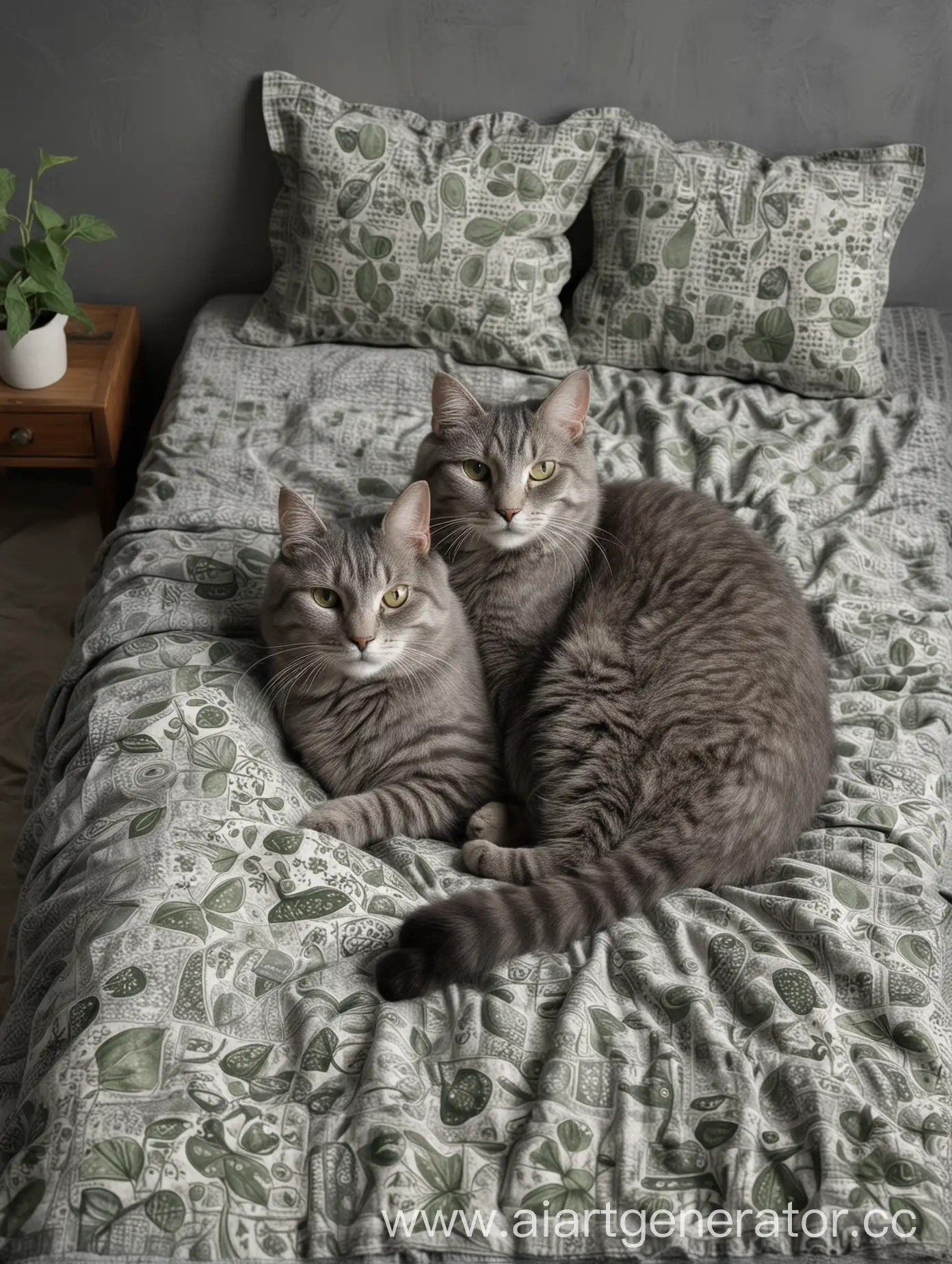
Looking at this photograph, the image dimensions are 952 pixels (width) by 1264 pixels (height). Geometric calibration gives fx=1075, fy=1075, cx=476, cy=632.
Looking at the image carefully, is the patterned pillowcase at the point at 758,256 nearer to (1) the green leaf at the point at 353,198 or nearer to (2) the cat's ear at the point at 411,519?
(1) the green leaf at the point at 353,198

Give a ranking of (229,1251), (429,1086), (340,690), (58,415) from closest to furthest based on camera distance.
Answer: (229,1251), (429,1086), (340,690), (58,415)

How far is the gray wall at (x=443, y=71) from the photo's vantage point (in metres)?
2.70

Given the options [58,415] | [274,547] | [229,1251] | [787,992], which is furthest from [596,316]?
[229,1251]

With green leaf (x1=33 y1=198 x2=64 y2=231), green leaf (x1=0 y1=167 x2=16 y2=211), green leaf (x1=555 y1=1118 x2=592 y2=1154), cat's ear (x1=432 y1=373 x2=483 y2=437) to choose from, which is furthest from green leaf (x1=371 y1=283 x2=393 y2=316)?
green leaf (x1=555 y1=1118 x2=592 y2=1154)

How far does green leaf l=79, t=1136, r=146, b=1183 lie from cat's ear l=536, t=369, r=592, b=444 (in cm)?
125

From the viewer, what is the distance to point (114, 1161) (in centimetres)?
105

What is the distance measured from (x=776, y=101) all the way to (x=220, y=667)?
2135mm

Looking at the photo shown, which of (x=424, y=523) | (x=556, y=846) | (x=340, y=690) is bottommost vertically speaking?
(x=556, y=846)

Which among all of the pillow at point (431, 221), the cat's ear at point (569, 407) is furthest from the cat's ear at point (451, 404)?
the pillow at point (431, 221)

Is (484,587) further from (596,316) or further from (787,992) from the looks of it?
(596,316)

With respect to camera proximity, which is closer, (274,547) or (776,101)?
(274,547)

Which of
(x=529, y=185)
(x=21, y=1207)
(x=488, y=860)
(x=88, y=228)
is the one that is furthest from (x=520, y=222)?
(x=21, y=1207)

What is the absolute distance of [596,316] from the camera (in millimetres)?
2779

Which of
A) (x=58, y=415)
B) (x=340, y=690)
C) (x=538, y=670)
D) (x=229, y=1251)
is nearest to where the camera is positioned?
(x=229, y=1251)
